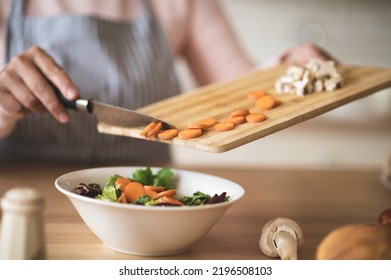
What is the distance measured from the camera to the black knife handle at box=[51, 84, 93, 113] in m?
0.82

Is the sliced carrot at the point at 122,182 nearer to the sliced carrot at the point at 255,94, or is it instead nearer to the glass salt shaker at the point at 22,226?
the glass salt shaker at the point at 22,226

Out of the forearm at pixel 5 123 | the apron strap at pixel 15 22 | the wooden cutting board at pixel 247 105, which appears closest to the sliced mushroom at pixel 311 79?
the wooden cutting board at pixel 247 105

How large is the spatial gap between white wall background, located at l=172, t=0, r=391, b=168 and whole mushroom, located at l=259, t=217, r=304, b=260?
1.27 meters

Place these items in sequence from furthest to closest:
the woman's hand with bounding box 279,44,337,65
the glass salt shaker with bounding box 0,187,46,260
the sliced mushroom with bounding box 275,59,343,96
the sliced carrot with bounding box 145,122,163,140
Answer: the woman's hand with bounding box 279,44,337,65
the sliced mushroom with bounding box 275,59,343,96
the sliced carrot with bounding box 145,122,163,140
the glass salt shaker with bounding box 0,187,46,260

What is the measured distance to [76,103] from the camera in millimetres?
830

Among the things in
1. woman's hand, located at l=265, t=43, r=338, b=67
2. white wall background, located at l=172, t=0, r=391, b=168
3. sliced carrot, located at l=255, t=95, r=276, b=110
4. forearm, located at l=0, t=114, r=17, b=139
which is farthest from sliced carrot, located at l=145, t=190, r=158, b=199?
white wall background, located at l=172, t=0, r=391, b=168

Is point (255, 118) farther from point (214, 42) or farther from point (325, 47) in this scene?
point (325, 47)

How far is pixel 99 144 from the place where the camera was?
1.24m

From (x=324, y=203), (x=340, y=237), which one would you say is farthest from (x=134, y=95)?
(x=340, y=237)

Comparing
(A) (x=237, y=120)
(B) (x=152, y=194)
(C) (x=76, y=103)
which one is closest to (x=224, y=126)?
(A) (x=237, y=120)

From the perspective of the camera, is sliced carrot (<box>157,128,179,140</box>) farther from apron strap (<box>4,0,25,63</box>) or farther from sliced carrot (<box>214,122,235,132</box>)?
apron strap (<box>4,0,25,63</box>)

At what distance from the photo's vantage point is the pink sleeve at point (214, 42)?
54.4 inches

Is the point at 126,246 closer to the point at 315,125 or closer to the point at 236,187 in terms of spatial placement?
the point at 236,187

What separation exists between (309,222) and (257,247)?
0.15 meters
